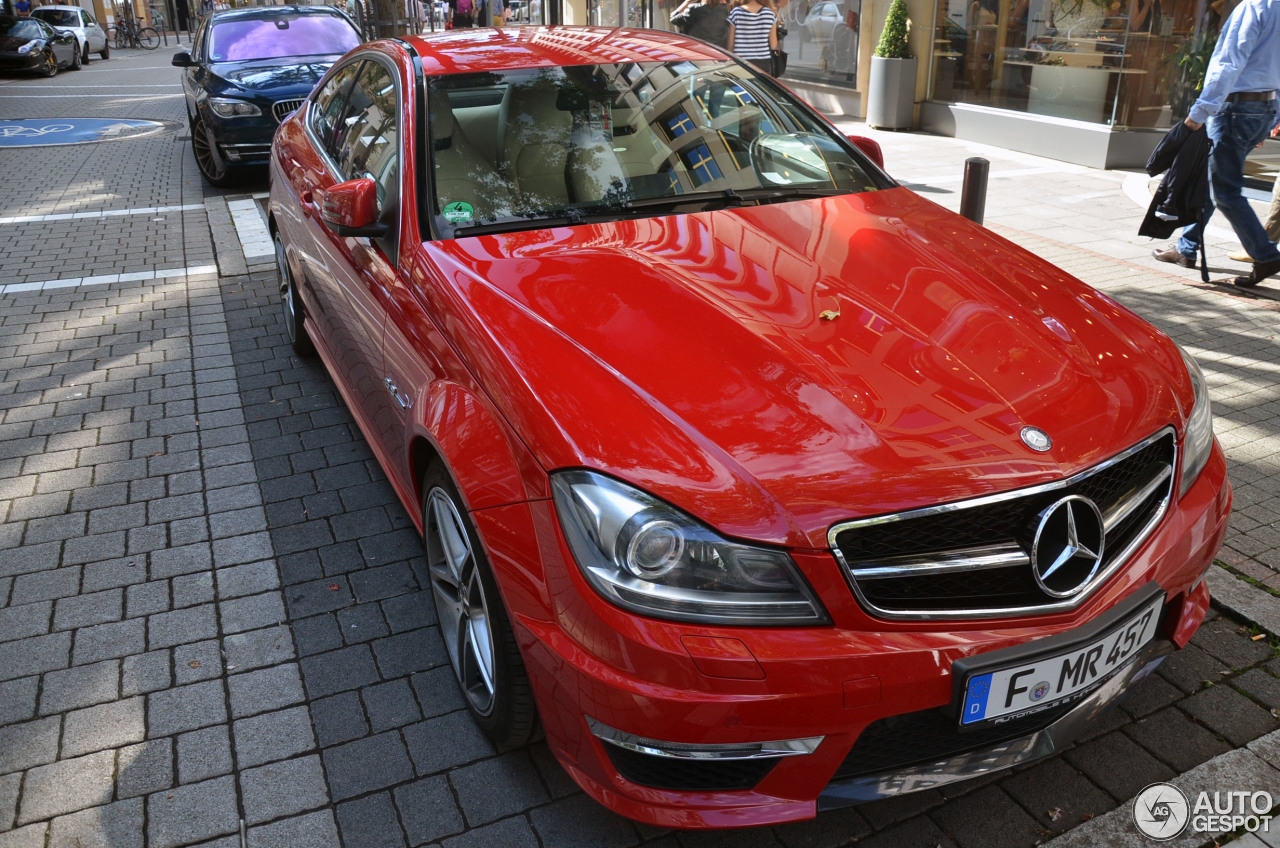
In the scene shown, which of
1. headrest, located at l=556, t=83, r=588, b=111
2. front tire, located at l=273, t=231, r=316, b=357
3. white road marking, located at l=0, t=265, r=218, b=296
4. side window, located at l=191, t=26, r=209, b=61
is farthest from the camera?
side window, located at l=191, t=26, r=209, b=61

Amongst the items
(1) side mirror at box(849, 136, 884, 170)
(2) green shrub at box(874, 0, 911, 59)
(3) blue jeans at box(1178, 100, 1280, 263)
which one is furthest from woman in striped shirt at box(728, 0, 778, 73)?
(1) side mirror at box(849, 136, 884, 170)

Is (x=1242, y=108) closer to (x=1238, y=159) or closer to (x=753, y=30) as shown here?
(x=1238, y=159)

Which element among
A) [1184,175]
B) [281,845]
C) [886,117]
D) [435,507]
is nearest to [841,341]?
[435,507]

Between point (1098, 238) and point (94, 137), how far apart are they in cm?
1340

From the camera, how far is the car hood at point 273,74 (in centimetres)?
987

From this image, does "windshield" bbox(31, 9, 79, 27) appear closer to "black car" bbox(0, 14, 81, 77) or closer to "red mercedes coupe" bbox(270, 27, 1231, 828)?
"black car" bbox(0, 14, 81, 77)

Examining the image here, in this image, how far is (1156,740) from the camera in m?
2.70

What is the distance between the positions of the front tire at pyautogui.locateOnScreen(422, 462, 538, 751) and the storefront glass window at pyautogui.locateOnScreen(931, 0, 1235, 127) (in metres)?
9.45

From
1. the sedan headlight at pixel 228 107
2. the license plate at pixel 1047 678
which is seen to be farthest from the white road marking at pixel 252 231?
the license plate at pixel 1047 678

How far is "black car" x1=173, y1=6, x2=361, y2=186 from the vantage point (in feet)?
32.0

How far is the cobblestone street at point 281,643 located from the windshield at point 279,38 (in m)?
5.21

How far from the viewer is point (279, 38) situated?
10711mm

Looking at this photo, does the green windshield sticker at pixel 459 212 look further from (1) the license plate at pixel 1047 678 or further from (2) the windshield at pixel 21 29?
(2) the windshield at pixel 21 29

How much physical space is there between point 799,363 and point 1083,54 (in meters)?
9.65
